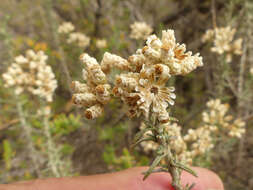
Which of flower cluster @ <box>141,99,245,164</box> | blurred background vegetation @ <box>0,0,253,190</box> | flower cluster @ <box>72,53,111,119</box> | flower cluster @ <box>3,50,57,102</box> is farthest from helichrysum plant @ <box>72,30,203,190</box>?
flower cluster @ <box>3,50,57,102</box>

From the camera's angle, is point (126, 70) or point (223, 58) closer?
point (126, 70)

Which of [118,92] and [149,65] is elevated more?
[149,65]

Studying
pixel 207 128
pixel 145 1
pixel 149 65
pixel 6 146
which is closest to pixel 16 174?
pixel 6 146

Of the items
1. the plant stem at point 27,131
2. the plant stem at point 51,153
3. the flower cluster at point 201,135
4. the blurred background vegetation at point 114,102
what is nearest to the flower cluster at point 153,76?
the flower cluster at point 201,135

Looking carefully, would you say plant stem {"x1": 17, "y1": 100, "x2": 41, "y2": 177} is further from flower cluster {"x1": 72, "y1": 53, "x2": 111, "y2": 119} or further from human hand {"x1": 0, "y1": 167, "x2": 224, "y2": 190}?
flower cluster {"x1": 72, "y1": 53, "x2": 111, "y2": 119}

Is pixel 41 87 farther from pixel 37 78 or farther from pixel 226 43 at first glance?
pixel 226 43

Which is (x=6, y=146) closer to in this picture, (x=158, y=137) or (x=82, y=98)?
(x=82, y=98)

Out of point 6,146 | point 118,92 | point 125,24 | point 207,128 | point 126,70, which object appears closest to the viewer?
point 118,92
